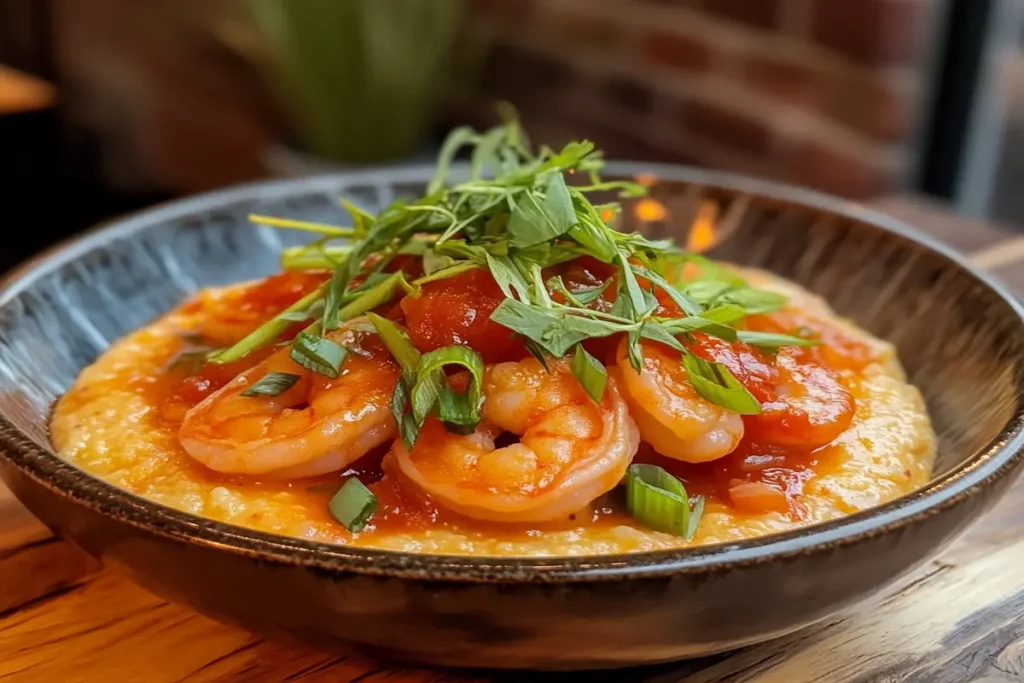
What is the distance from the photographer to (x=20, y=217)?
206 inches

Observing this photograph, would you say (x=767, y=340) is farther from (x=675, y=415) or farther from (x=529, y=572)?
(x=529, y=572)

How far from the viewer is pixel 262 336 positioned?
1392mm

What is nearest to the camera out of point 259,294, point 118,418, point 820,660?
point 820,660

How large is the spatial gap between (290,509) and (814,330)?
2.74 ft

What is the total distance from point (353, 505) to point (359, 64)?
2.99 metres

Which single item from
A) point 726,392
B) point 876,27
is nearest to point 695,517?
point 726,392

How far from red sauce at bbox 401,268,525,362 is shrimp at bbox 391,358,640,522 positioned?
4 cm

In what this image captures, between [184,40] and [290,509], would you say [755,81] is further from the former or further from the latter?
[184,40]

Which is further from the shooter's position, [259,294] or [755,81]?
[755,81]

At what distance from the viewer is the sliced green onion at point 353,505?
3.76 feet

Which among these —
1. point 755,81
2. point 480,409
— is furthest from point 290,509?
point 755,81

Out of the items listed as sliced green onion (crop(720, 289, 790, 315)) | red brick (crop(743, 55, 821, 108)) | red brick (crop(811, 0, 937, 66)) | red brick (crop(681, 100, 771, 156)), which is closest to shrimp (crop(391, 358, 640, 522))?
sliced green onion (crop(720, 289, 790, 315))

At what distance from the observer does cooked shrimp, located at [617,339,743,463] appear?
1.19 m

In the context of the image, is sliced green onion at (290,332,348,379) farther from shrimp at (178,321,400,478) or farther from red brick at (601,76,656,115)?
red brick at (601,76,656,115)
